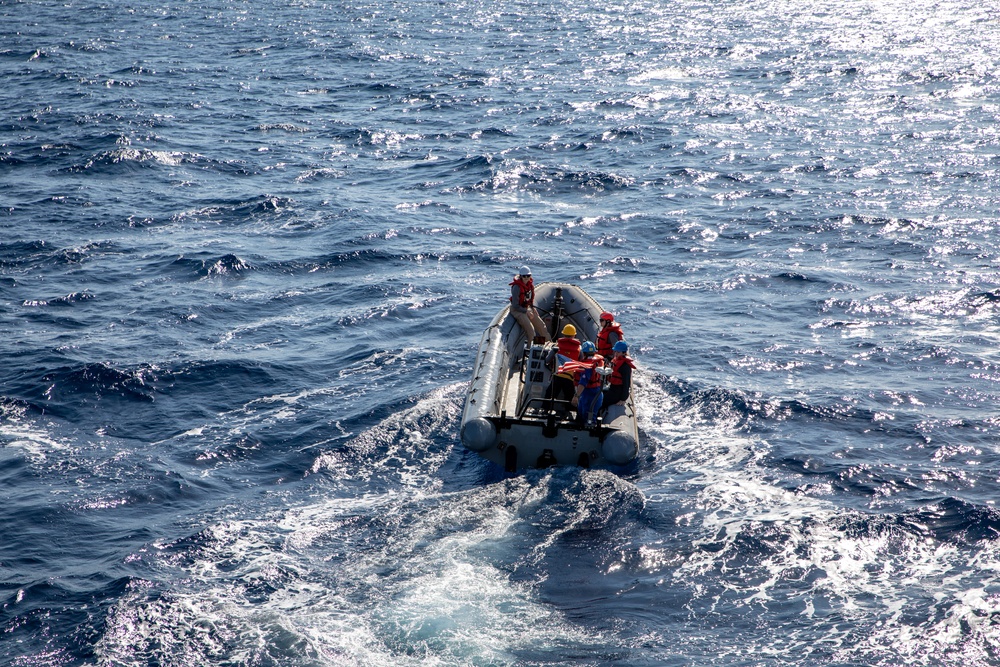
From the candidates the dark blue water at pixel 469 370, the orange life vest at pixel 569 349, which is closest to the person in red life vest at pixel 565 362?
the orange life vest at pixel 569 349

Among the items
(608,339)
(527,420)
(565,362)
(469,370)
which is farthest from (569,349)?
(469,370)

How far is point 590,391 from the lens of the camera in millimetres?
16641

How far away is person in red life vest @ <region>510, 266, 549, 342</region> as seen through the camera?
19.9 metres

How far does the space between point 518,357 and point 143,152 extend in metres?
21.5

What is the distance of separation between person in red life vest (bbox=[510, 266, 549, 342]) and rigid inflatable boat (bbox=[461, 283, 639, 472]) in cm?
25

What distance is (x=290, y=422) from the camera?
18.6 m

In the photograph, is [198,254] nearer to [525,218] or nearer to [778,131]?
[525,218]

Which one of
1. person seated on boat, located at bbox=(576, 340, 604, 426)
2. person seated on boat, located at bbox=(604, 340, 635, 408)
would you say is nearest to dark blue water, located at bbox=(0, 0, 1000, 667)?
person seated on boat, located at bbox=(576, 340, 604, 426)

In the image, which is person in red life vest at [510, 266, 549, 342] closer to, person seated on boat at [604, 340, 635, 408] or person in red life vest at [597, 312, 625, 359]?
person in red life vest at [597, 312, 625, 359]

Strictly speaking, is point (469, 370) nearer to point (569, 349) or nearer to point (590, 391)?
point (569, 349)

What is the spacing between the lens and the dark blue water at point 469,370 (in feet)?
43.5

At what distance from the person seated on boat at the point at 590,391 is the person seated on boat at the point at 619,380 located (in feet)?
0.94

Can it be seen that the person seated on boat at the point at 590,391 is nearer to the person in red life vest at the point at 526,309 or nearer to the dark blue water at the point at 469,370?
the dark blue water at the point at 469,370

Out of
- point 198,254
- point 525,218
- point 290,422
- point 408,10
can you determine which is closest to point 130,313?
point 198,254
